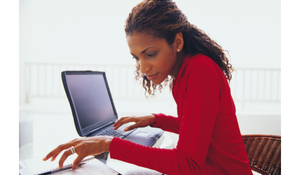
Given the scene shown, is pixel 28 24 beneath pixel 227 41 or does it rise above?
above

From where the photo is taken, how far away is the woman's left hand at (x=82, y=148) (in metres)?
0.56

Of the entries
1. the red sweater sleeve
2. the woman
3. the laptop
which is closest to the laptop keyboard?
the laptop

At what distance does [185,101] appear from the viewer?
0.62m

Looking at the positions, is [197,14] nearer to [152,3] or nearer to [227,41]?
[227,41]

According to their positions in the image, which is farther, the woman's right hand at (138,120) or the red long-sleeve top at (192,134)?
the woman's right hand at (138,120)

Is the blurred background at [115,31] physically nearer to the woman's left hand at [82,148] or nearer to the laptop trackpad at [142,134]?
the laptop trackpad at [142,134]

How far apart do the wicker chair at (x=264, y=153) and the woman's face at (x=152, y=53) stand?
2.71 feet

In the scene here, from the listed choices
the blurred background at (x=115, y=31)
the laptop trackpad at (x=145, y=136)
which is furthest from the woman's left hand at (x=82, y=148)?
the blurred background at (x=115, y=31)

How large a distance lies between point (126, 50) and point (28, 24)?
6.65 feet

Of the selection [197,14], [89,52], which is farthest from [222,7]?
[89,52]

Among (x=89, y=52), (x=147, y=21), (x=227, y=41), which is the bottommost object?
(x=147, y=21)

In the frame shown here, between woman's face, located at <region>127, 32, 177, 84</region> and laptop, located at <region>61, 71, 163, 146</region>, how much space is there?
1.13 feet

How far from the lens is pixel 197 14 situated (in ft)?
12.8

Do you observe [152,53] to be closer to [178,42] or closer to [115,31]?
[178,42]
